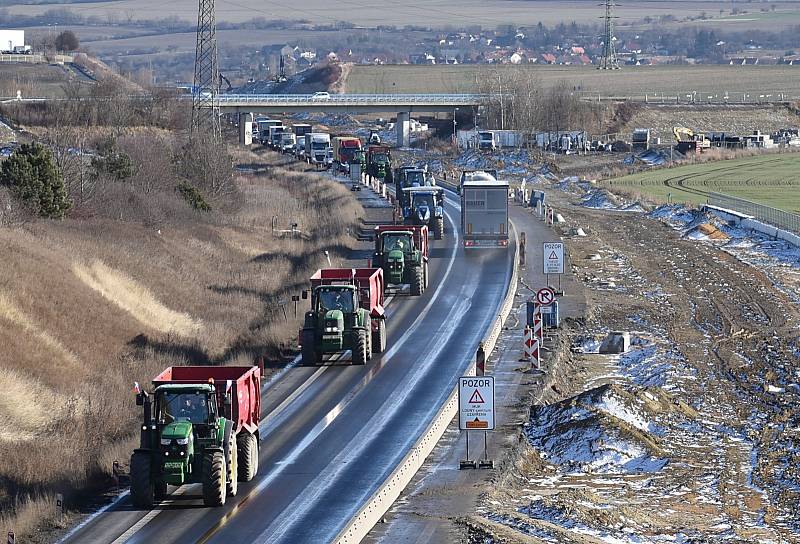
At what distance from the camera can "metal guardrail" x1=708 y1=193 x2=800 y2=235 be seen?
250ft

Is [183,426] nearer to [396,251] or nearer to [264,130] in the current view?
[396,251]

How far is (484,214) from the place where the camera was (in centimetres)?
6625

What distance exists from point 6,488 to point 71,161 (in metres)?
40.0

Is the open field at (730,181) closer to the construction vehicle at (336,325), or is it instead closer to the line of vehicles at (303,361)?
the line of vehicles at (303,361)

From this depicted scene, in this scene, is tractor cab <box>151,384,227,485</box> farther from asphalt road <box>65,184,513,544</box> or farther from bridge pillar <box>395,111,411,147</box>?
bridge pillar <box>395,111,411,147</box>

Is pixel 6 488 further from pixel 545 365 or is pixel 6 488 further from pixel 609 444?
pixel 545 365

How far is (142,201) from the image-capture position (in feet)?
220

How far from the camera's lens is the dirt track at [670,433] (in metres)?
26.4

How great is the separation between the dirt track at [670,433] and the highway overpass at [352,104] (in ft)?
298

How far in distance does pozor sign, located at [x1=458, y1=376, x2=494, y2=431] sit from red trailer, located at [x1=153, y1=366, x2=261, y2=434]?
4.45 meters

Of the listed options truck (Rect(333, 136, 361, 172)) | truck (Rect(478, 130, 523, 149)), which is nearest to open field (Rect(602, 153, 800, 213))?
truck (Rect(478, 130, 523, 149))

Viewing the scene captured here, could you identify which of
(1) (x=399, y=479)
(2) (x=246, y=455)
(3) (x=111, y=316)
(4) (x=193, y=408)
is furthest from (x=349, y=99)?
(4) (x=193, y=408)

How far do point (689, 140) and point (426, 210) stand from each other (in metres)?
78.1

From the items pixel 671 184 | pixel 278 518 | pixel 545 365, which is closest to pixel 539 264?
pixel 545 365
